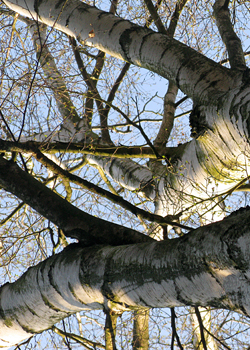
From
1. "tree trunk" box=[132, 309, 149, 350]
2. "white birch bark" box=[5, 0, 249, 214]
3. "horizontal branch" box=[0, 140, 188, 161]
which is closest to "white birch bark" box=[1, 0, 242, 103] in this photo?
"white birch bark" box=[5, 0, 249, 214]

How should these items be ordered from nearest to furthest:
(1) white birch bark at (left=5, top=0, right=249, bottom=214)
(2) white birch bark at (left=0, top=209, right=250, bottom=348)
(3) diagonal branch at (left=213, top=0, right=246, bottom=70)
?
(2) white birch bark at (left=0, top=209, right=250, bottom=348) → (1) white birch bark at (left=5, top=0, right=249, bottom=214) → (3) diagonal branch at (left=213, top=0, right=246, bottom=70)

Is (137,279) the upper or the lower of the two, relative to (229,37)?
lower

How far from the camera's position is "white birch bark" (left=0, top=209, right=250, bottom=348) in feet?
3.46

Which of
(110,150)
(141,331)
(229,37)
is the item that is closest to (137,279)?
(110,150)

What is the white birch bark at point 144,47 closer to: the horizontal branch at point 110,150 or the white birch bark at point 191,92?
the white birch bark at point 191,92

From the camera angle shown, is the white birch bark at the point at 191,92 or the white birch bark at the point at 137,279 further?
the white birch bark at the point at 191,92

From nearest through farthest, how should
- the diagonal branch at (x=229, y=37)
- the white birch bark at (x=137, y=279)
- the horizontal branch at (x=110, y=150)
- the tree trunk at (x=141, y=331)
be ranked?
the white birch bark at (x=137, y=279)
the diagonal branch at (x=229, y=37)
the horizontal branch at (x=110, y=150)
the tree trunk at (x=141, y=331)

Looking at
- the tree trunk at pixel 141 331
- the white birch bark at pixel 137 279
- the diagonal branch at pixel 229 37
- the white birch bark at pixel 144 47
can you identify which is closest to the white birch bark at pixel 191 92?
the white birch bark at pixel 144 47

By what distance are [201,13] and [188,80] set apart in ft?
8.65

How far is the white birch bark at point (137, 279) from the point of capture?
1054 millimetres

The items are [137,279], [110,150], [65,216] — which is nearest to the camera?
[137,279]

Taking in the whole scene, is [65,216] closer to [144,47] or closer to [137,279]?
[137,279]

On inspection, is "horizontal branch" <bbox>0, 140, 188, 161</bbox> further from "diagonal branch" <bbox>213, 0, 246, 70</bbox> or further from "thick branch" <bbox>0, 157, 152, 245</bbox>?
"diagonal branch" <bbox>213, 0, 246, 70</bbox>

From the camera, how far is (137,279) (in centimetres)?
128
